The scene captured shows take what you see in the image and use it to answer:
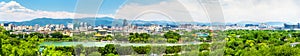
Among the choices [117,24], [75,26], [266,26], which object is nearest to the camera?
[75,26]

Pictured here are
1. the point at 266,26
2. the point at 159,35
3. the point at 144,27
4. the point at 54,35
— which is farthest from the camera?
the point at 266,26

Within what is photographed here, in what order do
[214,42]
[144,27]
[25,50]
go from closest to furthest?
1. [214,42]
2. [144,27]
3. [25,50]

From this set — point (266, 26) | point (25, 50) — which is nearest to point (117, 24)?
point (25, 50)

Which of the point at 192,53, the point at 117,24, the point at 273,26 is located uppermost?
the point at 117,24

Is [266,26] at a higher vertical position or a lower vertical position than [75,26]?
lower

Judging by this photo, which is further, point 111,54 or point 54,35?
point 54,35

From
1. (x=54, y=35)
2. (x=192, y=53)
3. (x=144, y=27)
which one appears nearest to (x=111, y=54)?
(x=144, y=27)

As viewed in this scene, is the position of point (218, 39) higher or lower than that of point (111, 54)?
higher

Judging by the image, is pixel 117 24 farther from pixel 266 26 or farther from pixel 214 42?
pixel 266 26

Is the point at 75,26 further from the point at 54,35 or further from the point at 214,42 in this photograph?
the point at 54,35
